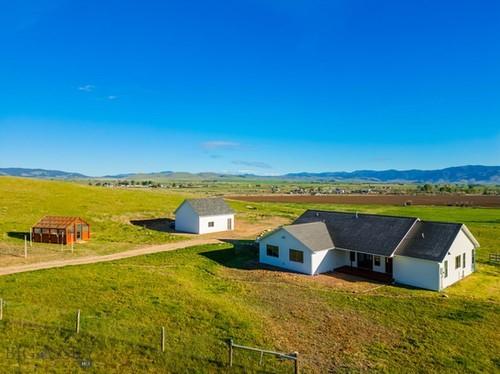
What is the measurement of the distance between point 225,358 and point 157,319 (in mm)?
5299

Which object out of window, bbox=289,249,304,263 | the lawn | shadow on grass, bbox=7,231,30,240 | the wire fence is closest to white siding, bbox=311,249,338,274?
window, bbox=289,249,304,263

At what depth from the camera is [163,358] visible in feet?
49.0

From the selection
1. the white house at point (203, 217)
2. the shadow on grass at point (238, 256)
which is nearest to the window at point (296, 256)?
the shadow on grass at point (238, 256)

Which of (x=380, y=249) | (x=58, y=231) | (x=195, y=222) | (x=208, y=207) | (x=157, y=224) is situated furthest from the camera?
(x=157, y=224)

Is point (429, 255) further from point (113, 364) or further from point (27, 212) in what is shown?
point (27, 212)

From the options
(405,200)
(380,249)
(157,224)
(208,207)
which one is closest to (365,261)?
(380,249)

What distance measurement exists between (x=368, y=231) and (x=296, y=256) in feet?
22.9

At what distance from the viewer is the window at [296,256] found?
104ft

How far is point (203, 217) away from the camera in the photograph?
5216 cm

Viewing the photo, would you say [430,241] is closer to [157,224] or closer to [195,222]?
[195,222]

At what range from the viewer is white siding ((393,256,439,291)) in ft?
90.1

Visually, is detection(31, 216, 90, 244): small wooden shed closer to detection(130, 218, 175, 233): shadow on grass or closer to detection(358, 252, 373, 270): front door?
detection(130, 218, 175, 233): shadow on grass

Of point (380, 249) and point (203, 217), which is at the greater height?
point (203, 217)

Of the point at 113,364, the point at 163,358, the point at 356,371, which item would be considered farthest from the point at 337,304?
the point at 113,364
